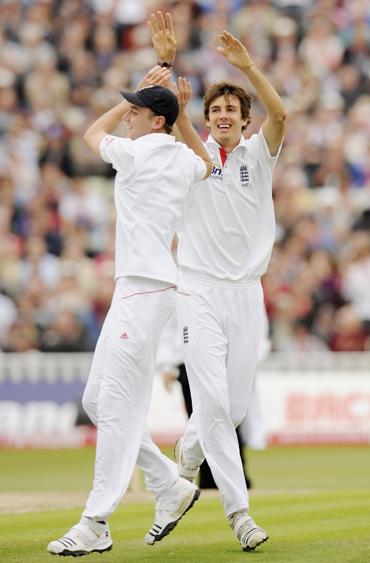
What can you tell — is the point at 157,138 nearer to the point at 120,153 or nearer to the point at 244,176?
the point at 120,153

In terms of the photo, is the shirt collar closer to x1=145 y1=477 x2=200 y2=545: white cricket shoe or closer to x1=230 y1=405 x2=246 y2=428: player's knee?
x1=230 y1=405 x2=246 y2=428: player's knee

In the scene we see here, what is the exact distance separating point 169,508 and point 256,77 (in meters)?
2.64

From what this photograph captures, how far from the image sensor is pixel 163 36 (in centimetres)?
895

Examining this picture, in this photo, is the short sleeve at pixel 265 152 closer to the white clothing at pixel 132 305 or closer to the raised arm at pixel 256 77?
the raised arm at pixel 256 77

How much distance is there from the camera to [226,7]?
26.0m

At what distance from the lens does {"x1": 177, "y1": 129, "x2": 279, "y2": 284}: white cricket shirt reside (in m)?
9.35

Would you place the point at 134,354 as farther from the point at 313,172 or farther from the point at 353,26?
the point at 353,26

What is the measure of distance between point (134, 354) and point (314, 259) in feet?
42.3

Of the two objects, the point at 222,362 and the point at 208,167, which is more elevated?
the point at 208,167

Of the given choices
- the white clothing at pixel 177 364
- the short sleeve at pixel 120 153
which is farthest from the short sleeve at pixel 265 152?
the white clothing at pixel 177 364

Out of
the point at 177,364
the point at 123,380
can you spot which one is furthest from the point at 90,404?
the point at 177,364

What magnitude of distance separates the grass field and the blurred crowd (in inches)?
140

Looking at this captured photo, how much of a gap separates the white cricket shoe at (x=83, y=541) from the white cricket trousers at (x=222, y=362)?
0.89 meters

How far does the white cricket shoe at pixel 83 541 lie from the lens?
8.31 m
